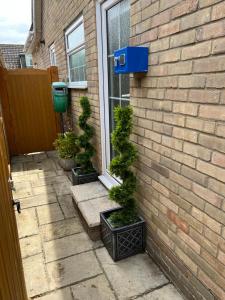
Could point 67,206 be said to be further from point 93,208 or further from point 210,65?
point 210,65

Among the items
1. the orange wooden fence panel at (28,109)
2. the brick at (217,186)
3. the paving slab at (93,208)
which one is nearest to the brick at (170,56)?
the brick at (217,186)

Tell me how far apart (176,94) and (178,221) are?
1.01 m

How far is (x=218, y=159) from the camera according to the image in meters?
1.42

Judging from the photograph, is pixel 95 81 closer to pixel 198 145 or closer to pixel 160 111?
pixel 160 111

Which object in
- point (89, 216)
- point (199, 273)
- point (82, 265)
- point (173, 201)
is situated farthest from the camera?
point (89, 216)

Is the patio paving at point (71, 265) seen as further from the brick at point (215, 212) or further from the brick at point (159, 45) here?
the brick at point (159, 45)

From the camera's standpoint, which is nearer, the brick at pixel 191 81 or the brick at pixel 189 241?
the brick at pixel 191 81

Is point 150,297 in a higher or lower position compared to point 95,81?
lower

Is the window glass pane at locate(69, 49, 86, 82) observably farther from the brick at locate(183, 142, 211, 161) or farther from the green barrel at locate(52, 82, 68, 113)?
the brick at locate(183, 142, 211, 161)

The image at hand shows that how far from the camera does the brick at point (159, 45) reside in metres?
1.75

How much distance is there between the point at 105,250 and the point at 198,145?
5.33 feet

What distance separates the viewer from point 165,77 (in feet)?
5.98

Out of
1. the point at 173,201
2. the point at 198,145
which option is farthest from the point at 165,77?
the point at 173,201

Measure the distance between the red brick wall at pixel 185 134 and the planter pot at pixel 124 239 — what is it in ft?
0.54
